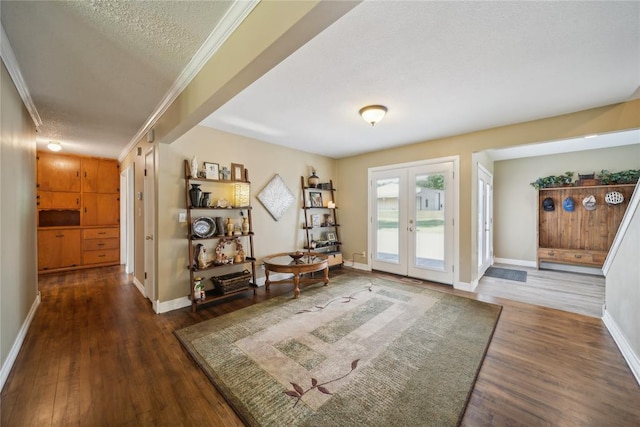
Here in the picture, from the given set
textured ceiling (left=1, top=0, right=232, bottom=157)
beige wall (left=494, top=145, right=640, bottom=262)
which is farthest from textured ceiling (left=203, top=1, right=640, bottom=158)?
beige wall (left=494, top=145, right=640, bottom=262)

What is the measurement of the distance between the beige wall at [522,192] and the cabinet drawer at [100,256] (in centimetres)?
888

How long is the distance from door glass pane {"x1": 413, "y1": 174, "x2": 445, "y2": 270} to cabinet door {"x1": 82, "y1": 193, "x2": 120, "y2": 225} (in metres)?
6.49

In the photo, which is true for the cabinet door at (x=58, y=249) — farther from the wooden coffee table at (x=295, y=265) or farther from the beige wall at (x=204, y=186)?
the wooden coffee table at (x=295, y=265)

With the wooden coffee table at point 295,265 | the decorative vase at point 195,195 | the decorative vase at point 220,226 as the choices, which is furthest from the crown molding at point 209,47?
the wooden coffee table at point 295,265

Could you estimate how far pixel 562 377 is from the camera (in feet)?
6.18

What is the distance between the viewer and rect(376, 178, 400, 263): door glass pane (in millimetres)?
4750

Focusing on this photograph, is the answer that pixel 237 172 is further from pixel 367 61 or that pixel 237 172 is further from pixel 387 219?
pixel 387 219

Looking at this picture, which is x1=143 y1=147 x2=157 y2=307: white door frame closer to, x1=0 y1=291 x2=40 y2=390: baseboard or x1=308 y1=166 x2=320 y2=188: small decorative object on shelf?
x1=0 y1=291 x2=40 y2=390: baseboard

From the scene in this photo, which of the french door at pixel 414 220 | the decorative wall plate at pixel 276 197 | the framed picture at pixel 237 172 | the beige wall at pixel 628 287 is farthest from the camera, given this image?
the decorative wall plate at pixel 276 197

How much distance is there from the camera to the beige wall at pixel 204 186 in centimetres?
316

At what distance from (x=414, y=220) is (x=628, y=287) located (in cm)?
255

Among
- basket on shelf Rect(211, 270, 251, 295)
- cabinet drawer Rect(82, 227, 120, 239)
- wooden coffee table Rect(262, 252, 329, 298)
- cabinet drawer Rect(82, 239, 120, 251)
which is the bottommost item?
basket on shelf Rect(211, 270, 251, 295)

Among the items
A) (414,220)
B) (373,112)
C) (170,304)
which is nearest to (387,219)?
(414,220)

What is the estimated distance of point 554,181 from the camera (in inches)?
196
